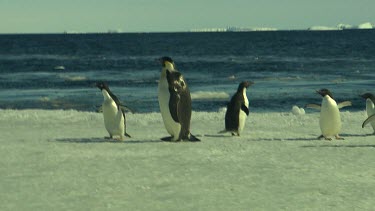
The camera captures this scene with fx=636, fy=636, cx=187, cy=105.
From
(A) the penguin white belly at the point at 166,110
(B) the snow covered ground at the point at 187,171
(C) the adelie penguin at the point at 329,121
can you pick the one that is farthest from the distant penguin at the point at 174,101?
(C) the adelie penguin at the point at 329,121

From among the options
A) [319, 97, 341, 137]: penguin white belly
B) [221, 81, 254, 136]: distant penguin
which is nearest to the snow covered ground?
[221, 81, 254, 136]: distant penguin

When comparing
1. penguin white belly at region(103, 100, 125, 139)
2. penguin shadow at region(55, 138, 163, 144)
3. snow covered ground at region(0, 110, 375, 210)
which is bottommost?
penguin shadow at region(55, 138, 163, 144)

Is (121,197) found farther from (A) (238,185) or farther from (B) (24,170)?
(B) (24,170)

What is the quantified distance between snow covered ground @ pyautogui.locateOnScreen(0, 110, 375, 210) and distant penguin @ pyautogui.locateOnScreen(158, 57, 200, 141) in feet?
1.23

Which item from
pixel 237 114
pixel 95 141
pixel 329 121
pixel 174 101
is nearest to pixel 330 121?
pixel 329 121

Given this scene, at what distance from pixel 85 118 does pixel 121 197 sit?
27.6ft

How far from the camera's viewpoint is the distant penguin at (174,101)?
1048cm

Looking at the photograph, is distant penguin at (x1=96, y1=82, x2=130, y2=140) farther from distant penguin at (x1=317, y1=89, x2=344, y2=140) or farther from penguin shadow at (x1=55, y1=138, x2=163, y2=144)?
distant penguin at (x1=317, y1=89, x2=344, y2=140)

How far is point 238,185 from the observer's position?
22.7 feet

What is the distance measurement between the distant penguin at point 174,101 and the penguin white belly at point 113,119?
0.74 metres

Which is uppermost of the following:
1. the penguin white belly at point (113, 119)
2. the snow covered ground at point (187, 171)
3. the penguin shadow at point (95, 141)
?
the penguin white belly at point (113, 119)

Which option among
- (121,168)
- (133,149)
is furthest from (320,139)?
(121,168)

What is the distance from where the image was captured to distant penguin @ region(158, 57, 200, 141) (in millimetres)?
10484

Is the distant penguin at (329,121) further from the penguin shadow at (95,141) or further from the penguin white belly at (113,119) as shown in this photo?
the penguin white belly at (113,119)
